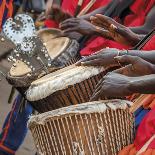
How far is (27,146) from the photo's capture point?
4891mm

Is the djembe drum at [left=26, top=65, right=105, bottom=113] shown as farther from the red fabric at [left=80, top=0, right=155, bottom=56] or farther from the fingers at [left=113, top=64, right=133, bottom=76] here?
the red fabric at [left=80, top=0, right=155, bottom=56]

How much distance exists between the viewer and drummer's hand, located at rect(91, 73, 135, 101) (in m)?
2.58

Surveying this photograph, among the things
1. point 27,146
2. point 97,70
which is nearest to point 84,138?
point 97,70

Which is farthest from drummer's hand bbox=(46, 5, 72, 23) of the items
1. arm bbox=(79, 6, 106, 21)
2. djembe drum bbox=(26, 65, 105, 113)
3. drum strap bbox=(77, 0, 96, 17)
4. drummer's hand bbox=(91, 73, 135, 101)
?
drummer's hand bbox=(91, 73, 135, 101)

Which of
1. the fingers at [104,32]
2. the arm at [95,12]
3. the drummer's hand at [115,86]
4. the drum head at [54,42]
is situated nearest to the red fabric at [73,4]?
the arm at [95,12]

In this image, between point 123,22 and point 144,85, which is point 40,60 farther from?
point 144,85

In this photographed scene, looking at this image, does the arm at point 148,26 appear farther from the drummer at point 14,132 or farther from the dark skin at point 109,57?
the drummer at point 14,132

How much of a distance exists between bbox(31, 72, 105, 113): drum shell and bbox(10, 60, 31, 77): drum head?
0.55m

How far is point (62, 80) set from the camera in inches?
116

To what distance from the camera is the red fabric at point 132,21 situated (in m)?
4.00

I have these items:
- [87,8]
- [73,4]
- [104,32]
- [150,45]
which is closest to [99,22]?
[104,32]

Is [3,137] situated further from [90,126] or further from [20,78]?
[90,126]

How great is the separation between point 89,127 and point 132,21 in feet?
5.45

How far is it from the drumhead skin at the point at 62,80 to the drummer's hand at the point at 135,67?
25cm
